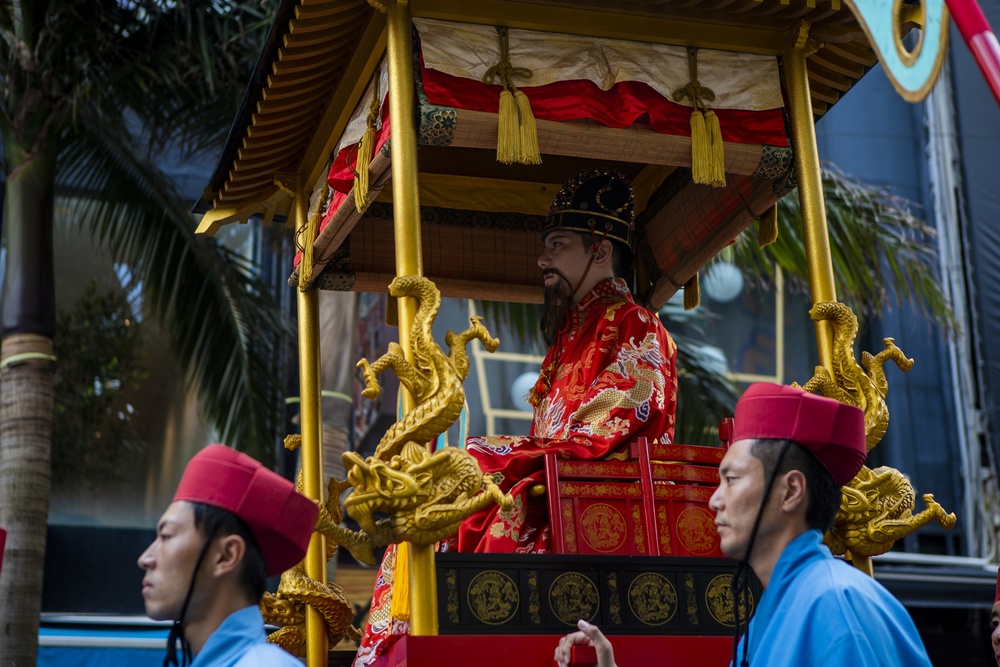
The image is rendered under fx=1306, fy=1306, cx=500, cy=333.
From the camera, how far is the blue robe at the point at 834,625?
9.04 feet

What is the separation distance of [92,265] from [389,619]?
857cm

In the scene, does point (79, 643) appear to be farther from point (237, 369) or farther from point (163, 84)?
point (163, 84)

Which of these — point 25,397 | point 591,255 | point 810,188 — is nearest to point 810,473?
point 810,188

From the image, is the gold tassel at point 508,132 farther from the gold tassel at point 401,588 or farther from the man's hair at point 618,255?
the gold tassel at point 401,588

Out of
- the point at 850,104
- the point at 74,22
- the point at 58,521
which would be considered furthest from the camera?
the point at 850,104

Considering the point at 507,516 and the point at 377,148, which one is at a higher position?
the point at 377,148

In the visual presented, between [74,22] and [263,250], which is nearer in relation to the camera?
[74,22]

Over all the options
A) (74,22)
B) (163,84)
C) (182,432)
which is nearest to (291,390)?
(182,432)

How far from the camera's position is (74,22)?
31.7ft

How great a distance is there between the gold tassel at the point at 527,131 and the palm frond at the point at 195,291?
5461 mm

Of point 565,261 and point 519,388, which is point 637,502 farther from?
point 519,388

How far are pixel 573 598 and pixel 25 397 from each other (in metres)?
5.56

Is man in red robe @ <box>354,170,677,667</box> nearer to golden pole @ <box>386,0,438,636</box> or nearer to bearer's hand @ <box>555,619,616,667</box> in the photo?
golden pole @ <box>386,0,438,636</box>

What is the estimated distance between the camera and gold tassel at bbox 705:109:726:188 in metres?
5.38
